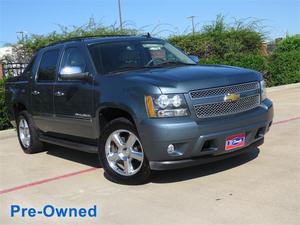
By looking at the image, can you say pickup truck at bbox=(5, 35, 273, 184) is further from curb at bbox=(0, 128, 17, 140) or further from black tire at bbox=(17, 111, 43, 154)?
curb at bbox=(0, 128, 17, 140)

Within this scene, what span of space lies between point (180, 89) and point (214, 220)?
60.8 inches

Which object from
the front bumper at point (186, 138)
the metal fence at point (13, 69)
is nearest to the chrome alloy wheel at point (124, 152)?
the front bumper at point (186, 138)

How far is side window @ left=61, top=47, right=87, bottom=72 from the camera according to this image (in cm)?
653

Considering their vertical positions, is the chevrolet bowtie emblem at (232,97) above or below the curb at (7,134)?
above

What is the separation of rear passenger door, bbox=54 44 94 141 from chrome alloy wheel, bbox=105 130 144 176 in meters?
0.50

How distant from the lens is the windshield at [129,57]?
6.34 m

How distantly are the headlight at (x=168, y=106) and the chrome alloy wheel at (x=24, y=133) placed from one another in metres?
3.63

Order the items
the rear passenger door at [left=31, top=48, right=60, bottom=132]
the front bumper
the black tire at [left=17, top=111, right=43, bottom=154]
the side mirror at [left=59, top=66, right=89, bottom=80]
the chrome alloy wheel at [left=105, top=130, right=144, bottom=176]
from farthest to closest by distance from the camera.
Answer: the black tire at [left=17, top=111, right=43, bottom=154], the rear passenger door at [left=31, top=48, right=60, bottom=132], the side mirror at [left=59, top=66, right=89, bottom=80], the chrome alloy wheel at [left=105, top=130, right=144, bottom=176], the front bumper

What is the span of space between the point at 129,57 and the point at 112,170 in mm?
1588

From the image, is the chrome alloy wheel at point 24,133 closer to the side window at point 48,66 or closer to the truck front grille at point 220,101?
the side window at point 48,66

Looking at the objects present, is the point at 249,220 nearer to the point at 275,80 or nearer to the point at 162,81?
the point at 162,81

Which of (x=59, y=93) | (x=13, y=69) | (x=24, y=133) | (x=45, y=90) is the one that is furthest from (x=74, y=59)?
(x=13, y=69)

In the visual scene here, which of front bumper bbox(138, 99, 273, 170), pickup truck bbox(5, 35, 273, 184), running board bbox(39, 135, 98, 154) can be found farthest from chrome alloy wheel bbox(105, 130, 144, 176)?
running board bbox(39, 135, 98, 154)

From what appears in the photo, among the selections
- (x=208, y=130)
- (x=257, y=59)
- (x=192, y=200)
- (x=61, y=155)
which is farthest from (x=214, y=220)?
(x=257, y=59)
